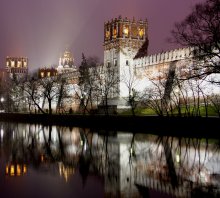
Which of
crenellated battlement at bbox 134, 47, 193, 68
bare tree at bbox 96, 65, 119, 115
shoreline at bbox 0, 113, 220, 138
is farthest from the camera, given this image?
bare tree at bbox 96, 65, 119, 115

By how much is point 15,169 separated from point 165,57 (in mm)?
36885

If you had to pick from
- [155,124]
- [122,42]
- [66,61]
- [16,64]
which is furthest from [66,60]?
[155,124]

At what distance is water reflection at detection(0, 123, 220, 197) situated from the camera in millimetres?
9219

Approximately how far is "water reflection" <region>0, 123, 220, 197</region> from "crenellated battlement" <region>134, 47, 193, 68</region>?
89.5 feet

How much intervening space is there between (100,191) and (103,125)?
75.8ft

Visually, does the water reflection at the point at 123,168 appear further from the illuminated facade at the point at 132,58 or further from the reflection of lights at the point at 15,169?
the illuminated facade at the point at 132,58

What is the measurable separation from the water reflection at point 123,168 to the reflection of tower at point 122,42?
36.1 m

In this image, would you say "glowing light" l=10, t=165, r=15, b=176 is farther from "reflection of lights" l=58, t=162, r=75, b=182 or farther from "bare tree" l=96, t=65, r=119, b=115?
"bare tree" l=96, t=65, r=119, b=115

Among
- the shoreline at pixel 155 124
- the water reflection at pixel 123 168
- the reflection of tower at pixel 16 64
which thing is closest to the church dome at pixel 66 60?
the reflection of tower at pixel 16 64

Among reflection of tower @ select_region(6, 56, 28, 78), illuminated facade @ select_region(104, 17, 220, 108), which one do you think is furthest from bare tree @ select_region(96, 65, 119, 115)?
reflection of tower @ select_region(6, 56, 28, 78)

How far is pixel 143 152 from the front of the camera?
1576 cm

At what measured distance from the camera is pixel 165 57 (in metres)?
47.1

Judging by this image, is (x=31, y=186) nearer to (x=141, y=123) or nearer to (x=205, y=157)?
(x=205, y=157)

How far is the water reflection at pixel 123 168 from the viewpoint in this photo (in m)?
9.22
